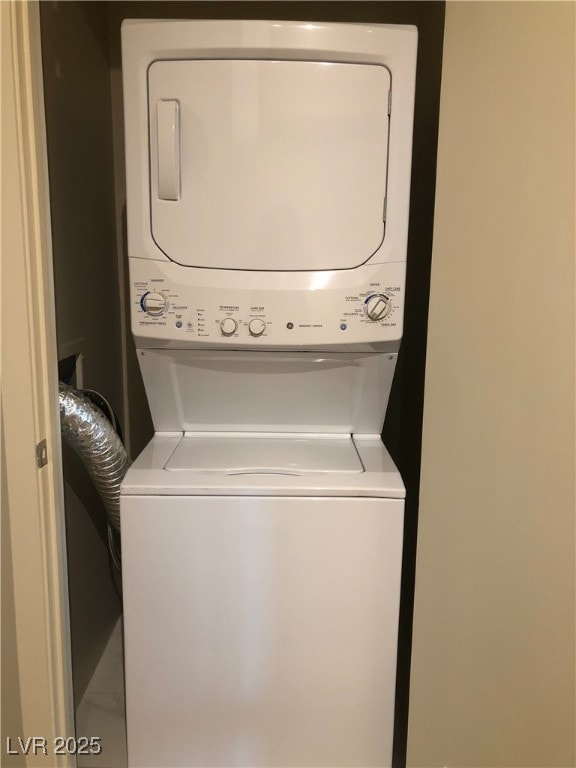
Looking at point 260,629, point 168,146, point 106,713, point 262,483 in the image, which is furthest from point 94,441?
point 106,713

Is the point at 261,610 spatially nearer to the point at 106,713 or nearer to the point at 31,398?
the point at 31,398

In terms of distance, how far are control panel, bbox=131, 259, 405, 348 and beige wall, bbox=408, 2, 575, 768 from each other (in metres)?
0.18

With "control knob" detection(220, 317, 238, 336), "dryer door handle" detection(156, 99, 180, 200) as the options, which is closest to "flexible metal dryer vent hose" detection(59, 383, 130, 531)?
"control knob" detection(220, 317, 238, 336)

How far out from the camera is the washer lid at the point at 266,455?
1.24 metres

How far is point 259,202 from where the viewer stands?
4.14 ft

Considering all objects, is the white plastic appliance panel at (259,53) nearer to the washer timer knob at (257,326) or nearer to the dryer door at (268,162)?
the dryer door at (268,162)

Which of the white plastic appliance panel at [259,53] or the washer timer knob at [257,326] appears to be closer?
the white plastic appliance panel at [259,53]

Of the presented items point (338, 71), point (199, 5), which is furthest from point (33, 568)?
point (199, 5)

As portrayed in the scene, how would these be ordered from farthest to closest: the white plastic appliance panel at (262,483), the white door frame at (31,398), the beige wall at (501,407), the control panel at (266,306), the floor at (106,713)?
the floor at (106,713), the control panel at (266,306), the white plastic appliance panel at (262,483), the white door frame at (31,398), the beige wall at (501,407)

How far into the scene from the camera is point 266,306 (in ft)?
4.25

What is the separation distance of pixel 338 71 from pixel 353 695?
1.28 meters

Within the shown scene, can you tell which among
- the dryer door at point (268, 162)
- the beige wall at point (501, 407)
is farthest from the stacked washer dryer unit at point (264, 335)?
the beige wall at point (501, 407)

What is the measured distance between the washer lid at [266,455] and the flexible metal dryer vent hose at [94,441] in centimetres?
17

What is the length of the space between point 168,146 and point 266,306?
0.38m
